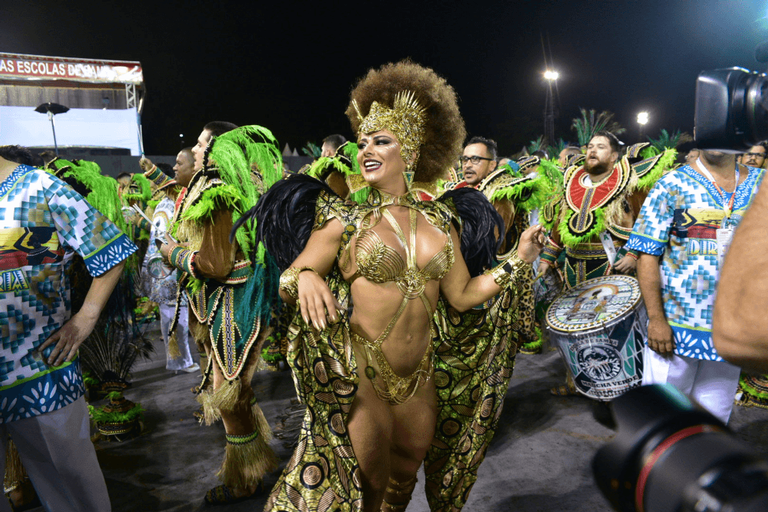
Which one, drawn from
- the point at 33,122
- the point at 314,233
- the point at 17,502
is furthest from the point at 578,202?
the point at 33,122

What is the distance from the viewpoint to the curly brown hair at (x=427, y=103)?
229 centimetres

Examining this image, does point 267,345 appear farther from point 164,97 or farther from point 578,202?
point 164,97

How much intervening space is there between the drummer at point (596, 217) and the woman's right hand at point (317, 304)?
3.51 m

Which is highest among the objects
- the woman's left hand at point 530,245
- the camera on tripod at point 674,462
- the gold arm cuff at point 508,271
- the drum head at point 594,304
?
the woman's left hand at point 530,245

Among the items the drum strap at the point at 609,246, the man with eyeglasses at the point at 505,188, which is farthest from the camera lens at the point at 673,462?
the drum strap at the point at 609,246

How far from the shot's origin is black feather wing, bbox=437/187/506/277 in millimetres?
2357

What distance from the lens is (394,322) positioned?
2.05m

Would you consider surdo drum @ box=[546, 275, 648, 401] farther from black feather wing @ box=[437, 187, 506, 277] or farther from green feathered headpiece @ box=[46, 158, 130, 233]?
green feathered headpiece @ box=[46, 158, 130, 233]

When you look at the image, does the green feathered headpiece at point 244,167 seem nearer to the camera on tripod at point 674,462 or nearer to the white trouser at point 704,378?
the camera on tripod at point 674,462

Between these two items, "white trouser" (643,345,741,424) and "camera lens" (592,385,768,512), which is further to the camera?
"white trouser" (643,345,741,424)

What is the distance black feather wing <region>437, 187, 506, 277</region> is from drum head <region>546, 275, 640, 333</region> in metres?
1.39

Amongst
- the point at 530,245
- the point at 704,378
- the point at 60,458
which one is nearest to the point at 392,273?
the point at 530,245

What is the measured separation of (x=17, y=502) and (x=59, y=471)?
4.97 feet

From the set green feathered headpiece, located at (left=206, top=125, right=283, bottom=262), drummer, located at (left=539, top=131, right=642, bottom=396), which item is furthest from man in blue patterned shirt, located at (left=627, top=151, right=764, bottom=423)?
green feathered headpiece, located at (left=206, top=125, right=283, bottom=262)
